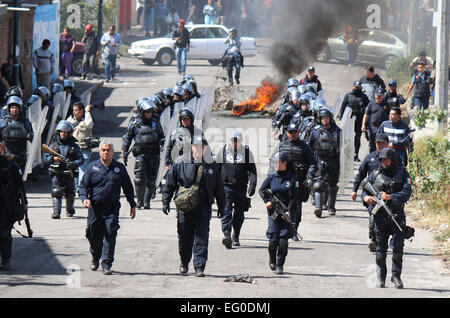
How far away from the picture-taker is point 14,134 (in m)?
15.0

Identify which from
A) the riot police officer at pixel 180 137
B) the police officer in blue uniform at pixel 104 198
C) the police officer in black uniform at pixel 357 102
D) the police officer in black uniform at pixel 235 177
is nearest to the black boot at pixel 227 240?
the police officer in black uniform at pixel 235 177

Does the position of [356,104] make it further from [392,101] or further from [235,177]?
[235,177]

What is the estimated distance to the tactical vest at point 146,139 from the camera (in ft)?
48.8

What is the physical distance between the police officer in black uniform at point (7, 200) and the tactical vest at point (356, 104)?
9.45m

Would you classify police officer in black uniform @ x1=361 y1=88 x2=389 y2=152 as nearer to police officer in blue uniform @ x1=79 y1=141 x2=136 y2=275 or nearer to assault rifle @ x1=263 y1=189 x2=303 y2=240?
assault rifle @ x1=263 y1=189 x2=303 y2=240

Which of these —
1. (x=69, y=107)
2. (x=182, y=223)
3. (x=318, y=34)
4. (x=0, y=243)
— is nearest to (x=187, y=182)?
(x=182, y=223)

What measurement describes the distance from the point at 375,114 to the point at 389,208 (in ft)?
25.6

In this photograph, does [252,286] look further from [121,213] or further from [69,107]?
[69,107]

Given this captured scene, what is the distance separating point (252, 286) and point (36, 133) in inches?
278

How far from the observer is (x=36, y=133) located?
1638 centimetres

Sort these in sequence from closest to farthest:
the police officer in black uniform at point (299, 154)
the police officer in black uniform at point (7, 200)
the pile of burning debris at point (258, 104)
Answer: the police officer in black uniform at point (7, 200), the police officer in black uniform at point (299, 154), the pile of burning debris at point (258, 104)

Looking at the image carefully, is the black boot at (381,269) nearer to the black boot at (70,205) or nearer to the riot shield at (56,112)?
the black boot at (70,205)

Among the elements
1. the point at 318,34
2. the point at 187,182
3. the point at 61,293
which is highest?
the point at 318,34
